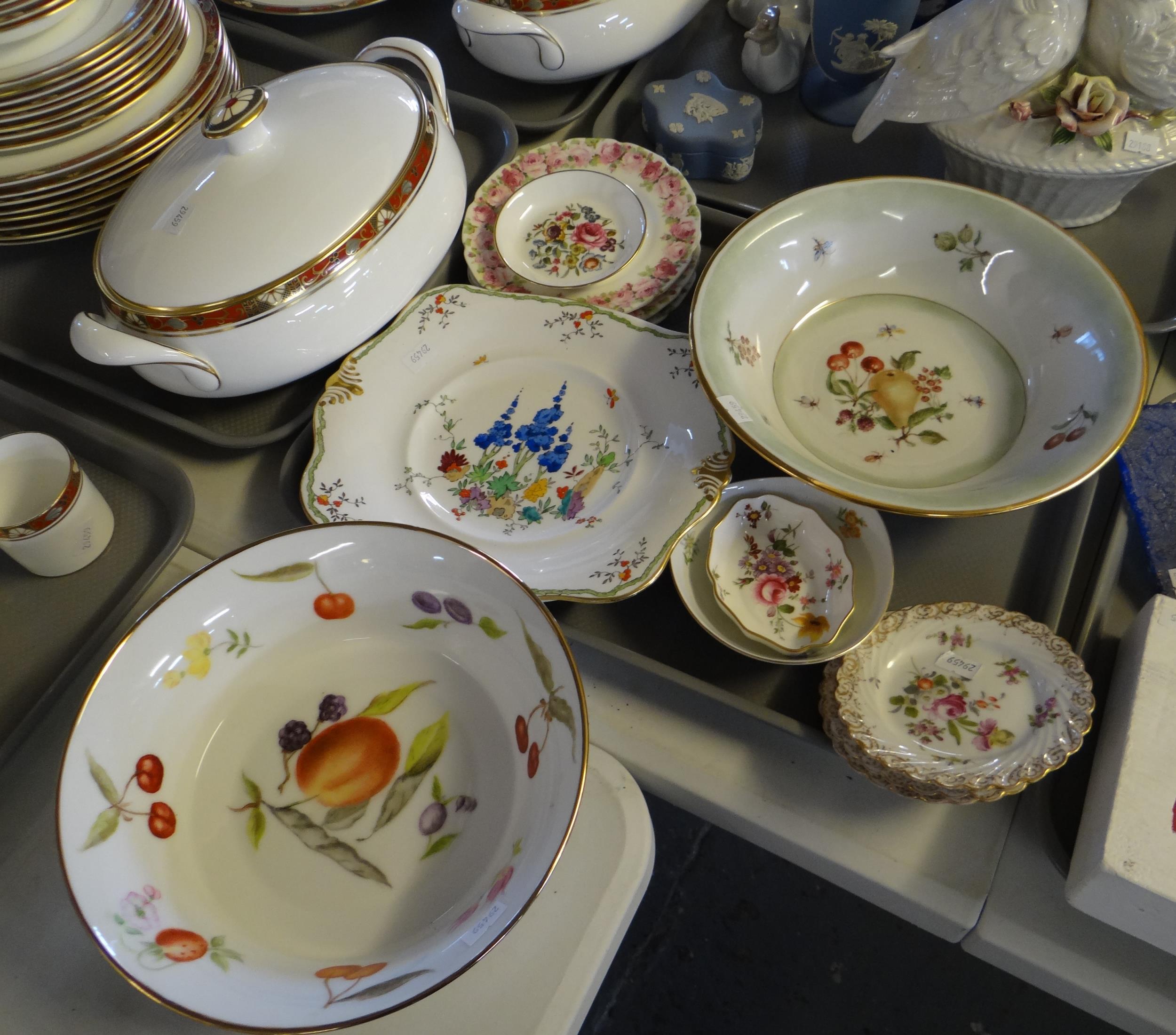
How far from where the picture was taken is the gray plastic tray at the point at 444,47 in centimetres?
87

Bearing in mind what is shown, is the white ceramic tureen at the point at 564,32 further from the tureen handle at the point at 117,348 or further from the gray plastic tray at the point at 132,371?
the tureen handle at the point at 117,348

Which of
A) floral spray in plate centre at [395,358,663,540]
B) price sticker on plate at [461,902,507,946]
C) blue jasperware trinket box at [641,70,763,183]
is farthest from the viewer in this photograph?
blue jasperware trinket box at [641,70,763,183]

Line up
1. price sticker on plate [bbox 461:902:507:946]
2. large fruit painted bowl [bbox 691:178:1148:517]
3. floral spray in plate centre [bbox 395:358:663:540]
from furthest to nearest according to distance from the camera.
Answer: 1. floral spray in plate centre [bbox 395:358:663:540]
2. large fruit painted bowl [bbox 691:178:1148:517]
3. price sticker on plate [bbox 461:902:507:946]

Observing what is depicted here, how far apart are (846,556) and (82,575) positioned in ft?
1.99

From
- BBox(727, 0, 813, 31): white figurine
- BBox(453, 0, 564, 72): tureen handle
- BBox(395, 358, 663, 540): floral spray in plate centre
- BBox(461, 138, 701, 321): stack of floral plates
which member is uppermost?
BBox(453, 0, 564, 72): tureen handle

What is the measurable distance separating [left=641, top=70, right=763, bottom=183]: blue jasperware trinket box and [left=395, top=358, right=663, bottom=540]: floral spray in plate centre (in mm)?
212

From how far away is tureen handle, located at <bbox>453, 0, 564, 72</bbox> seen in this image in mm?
733

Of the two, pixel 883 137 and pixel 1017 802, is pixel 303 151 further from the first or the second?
pixel 1017 802

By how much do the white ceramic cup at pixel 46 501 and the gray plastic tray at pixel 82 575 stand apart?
0.02m

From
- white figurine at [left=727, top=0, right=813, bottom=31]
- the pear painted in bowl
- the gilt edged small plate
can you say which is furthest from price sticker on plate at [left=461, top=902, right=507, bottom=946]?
white figurine at [left=727, top=0, right=813, bottom=31]

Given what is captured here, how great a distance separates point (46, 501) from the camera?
658mm

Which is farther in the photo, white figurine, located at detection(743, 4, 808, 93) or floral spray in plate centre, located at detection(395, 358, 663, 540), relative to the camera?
white figurine, located at detection(743, 4, 808, 93)

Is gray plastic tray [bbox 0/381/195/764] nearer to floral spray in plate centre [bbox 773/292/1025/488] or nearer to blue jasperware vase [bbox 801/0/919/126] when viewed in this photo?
floral spray in plate centre [bbox 773/292/1025/488]

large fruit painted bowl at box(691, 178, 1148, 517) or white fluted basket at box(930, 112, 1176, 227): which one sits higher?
white fluted basket at box(930, 112, 1176, 227)
